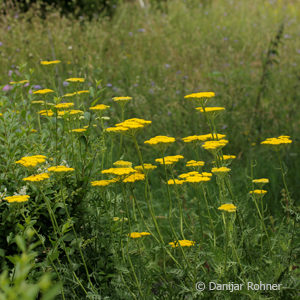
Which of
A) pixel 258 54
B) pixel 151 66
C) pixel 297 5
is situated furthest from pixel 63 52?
pixel 297 5

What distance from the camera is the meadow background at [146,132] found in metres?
1.75

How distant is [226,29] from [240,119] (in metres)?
3.42

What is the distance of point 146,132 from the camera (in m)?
4.19

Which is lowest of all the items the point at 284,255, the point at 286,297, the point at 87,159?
the point at 286,297

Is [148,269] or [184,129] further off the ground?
[148,269]

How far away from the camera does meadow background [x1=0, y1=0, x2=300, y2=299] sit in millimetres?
1753

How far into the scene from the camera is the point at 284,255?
1.80m

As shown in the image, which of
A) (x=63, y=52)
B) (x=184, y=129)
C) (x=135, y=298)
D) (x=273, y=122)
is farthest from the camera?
(x=63, y=52)

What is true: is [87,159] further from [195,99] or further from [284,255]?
[284,255]

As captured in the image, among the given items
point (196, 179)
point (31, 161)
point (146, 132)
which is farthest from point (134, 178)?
point (146, 132)
